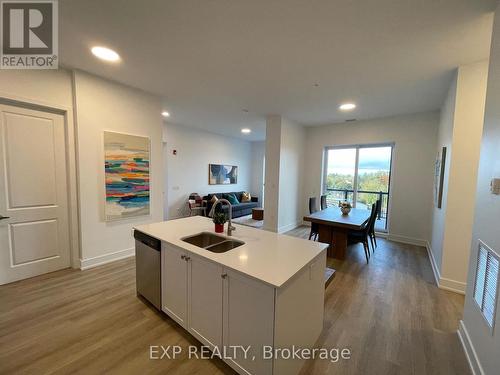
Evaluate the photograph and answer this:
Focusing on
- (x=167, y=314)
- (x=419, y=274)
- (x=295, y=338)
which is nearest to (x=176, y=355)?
(x=167, y=314)

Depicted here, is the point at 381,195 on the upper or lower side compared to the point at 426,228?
upper

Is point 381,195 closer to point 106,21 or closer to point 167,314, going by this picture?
point 167,314

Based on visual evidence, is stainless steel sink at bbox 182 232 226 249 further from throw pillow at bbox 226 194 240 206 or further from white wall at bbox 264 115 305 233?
throw pillow at bbox 226 194 240 206

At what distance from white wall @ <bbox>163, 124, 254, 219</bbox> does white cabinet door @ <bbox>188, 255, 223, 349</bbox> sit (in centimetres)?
443

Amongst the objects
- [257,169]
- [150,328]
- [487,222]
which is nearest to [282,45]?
[487,222]

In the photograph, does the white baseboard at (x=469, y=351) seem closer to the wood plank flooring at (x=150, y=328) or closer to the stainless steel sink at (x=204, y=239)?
the wood plank flooring at (x=150, y=328)

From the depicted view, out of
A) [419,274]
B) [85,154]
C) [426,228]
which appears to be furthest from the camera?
[426,228]

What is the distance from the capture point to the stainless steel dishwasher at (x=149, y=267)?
2.02 metres

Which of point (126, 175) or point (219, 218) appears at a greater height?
point (126, 175)

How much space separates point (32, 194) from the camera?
263 cm

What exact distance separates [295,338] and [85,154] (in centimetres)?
329

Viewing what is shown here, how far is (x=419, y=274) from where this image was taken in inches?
121

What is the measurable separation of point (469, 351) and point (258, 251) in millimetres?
1856

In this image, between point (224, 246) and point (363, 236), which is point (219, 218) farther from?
point (363, 236)
